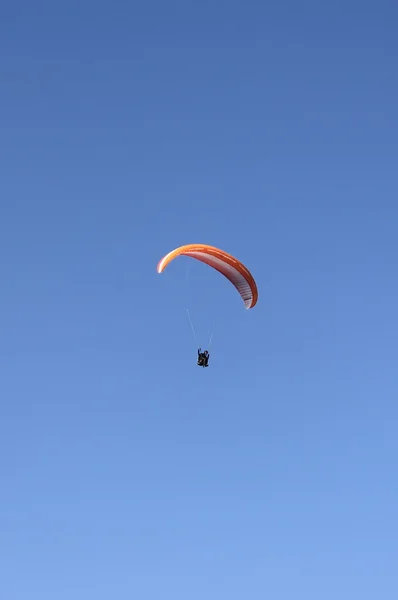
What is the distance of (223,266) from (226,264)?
Result: 35.4 inches

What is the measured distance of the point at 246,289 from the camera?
8556 centimetres

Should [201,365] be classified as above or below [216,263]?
below

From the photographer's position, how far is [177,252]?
80625 millimetres

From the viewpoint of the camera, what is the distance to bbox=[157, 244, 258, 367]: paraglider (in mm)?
81188

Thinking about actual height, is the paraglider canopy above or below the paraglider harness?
above

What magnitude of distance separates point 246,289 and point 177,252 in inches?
278

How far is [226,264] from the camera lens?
3314 inches

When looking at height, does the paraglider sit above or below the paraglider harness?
above

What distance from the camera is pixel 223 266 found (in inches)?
3349

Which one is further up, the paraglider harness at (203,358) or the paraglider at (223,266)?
the paraglider at (223,266)

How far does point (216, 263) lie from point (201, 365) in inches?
278

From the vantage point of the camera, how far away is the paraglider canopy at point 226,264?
267ft

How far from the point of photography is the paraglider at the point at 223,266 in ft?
266

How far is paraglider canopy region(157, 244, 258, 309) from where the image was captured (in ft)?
267
